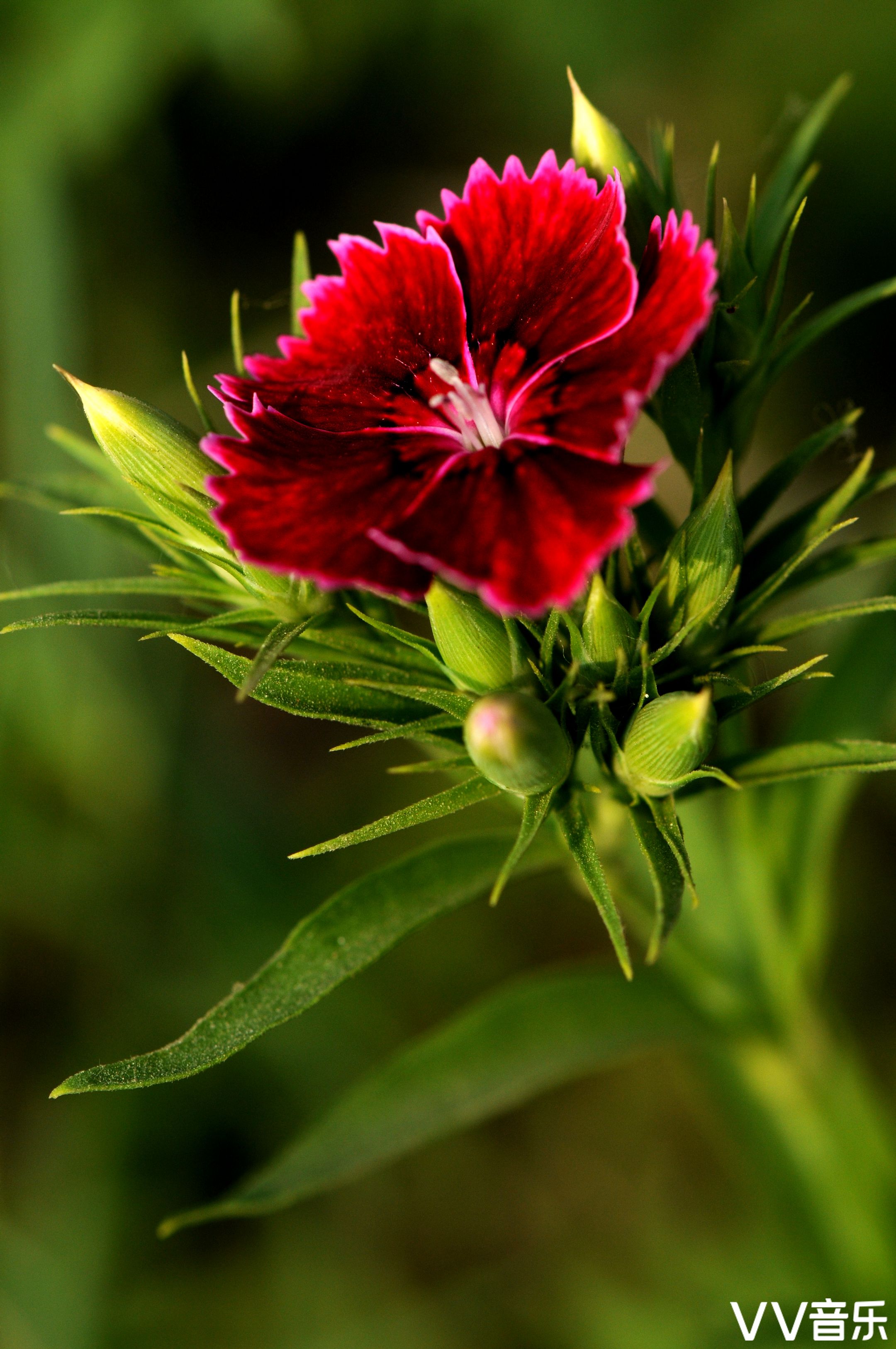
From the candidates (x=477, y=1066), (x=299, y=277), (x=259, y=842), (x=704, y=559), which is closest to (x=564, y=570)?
(x=704, y=559)

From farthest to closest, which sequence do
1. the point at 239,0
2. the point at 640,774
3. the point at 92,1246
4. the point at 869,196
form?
the point at 869,196 < the point at 239,0 < the point at 92,1246 < the point at 640,774

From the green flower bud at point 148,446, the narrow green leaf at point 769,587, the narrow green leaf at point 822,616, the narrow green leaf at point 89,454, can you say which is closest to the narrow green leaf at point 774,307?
the narrow green leaf at point 769,587

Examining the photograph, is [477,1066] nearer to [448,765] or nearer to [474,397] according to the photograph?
[448,765]

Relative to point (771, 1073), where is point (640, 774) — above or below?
above

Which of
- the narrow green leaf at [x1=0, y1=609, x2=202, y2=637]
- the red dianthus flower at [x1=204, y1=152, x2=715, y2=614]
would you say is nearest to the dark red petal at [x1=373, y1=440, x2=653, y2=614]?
the red dianthus flower at [x1=204, y1=152, x2=715, y2=614]

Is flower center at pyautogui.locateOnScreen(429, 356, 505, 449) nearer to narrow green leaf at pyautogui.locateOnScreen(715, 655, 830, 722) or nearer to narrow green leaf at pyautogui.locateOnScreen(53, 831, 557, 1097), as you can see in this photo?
narrow green leaf at pyautogui.locateOnScreen(715, 655, 830, 722)

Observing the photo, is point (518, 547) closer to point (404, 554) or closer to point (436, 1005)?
point (404, 554)

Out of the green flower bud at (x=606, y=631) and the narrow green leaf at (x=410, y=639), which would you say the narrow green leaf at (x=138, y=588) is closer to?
the narrow green leaf at (x=410, y=639)

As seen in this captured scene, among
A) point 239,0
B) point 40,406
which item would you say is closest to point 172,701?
point 40,406
